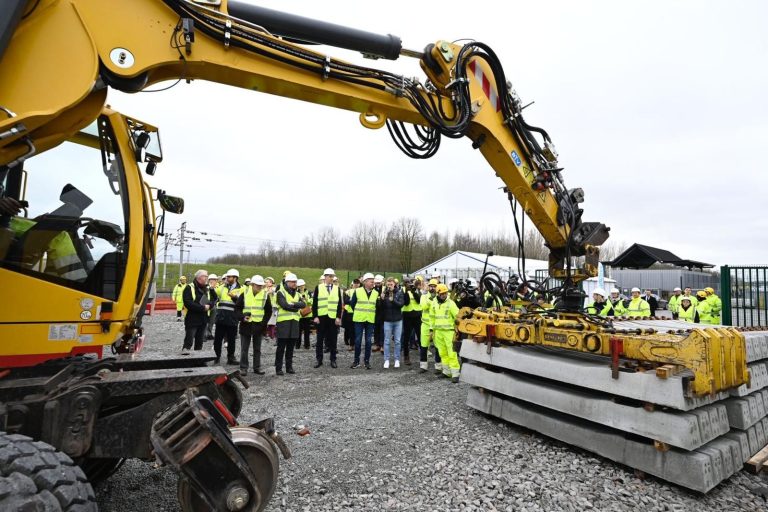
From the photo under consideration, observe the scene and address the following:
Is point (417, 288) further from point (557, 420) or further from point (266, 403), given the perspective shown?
point (557, 420)

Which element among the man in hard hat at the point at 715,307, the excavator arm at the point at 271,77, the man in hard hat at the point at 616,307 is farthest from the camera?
the man in hard hat at the point at 616,307

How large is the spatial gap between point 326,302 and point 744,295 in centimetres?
936

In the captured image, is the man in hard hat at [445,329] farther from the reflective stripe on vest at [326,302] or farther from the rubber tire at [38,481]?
the rubber tire at [38,481]

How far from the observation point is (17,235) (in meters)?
2.95

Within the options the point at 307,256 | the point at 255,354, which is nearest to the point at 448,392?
the point at 255,354

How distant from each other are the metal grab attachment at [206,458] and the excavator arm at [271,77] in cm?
184

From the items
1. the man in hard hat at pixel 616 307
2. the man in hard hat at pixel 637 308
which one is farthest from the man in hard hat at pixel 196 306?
the man in hard hat at pixel 637 308

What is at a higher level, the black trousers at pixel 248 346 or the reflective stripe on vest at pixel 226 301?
the reflective stripe on vest at pixel 226 301

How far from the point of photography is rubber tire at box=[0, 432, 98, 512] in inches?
78.8

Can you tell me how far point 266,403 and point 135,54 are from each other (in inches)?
196

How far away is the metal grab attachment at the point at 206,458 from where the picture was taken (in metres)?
2.41

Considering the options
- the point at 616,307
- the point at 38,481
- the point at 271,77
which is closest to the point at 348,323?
the point at 616,307

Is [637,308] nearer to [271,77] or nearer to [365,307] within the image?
[365,307]

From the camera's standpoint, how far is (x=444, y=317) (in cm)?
864
